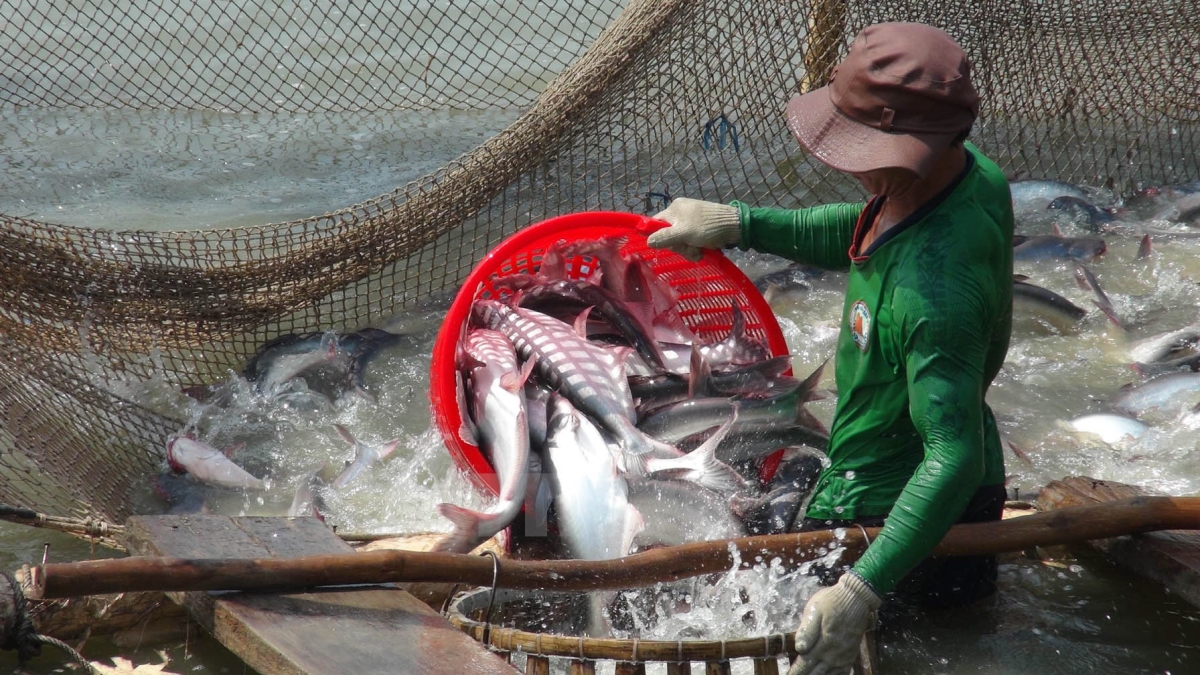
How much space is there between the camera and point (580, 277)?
456 centimetres

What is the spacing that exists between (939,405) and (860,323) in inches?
15.1

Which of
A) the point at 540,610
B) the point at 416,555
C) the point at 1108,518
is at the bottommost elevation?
A: the point at 540,610

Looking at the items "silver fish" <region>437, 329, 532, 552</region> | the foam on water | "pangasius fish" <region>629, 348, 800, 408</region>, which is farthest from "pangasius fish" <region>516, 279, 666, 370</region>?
the foam on water

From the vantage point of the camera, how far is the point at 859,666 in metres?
2.52

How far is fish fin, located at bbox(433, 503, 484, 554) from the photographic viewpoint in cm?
305

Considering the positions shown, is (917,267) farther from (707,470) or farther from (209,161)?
(209,161)

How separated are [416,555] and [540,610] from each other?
0.57 m

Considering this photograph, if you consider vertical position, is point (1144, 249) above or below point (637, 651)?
below

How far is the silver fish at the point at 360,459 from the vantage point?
4430 mm

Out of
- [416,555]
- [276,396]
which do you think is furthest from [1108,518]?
[276,396]

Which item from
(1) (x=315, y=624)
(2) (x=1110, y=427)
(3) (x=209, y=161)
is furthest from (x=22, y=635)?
(3) (x=209, y=161)

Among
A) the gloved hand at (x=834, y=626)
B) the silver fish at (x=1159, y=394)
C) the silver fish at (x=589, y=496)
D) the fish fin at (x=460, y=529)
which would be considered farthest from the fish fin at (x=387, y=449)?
the silver fish at (x=1159, y=394)

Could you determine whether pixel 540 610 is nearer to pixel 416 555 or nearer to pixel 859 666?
pixel 416 555

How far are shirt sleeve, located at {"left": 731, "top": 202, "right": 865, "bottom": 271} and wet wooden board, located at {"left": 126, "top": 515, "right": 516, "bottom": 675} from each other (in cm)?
149
